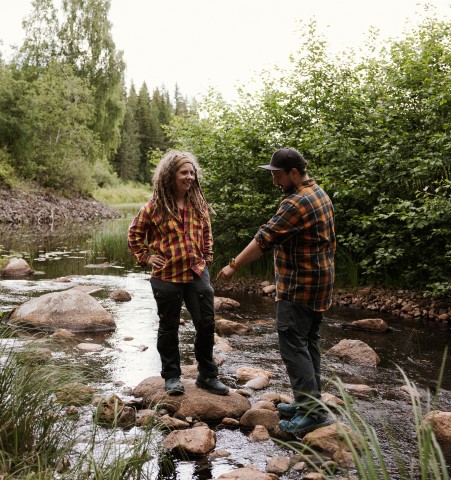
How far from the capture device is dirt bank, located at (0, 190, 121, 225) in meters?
29.6

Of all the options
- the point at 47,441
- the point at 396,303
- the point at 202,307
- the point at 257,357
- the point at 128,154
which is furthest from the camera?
the point at 128,154

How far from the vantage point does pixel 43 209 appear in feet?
106

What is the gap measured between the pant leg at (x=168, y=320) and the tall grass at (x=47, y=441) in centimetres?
99

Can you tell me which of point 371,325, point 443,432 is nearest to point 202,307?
point 443,432

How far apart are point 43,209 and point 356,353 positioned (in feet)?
94.4

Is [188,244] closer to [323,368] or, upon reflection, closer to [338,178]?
[323,368]

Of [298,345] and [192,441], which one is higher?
[298,345]

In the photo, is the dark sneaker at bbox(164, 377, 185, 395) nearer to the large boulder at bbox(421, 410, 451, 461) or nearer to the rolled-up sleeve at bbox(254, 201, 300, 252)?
the rolled-up sleeve at bbox(254, 201, 300, 252)

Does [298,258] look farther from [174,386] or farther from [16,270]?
[16,270]

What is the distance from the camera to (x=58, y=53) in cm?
4338

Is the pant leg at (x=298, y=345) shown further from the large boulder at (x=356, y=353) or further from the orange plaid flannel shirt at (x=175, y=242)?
the large boulder at (x=356, y=353)

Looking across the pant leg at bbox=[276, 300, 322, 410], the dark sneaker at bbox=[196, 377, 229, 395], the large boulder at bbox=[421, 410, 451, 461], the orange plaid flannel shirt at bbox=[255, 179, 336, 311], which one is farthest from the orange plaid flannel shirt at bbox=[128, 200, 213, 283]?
the large boulder at bbox=[421, 410, 451, 461]

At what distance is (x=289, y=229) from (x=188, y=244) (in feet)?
3.14

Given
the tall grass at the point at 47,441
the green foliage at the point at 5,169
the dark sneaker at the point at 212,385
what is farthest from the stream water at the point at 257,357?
the green foliage at the point at 5,169
